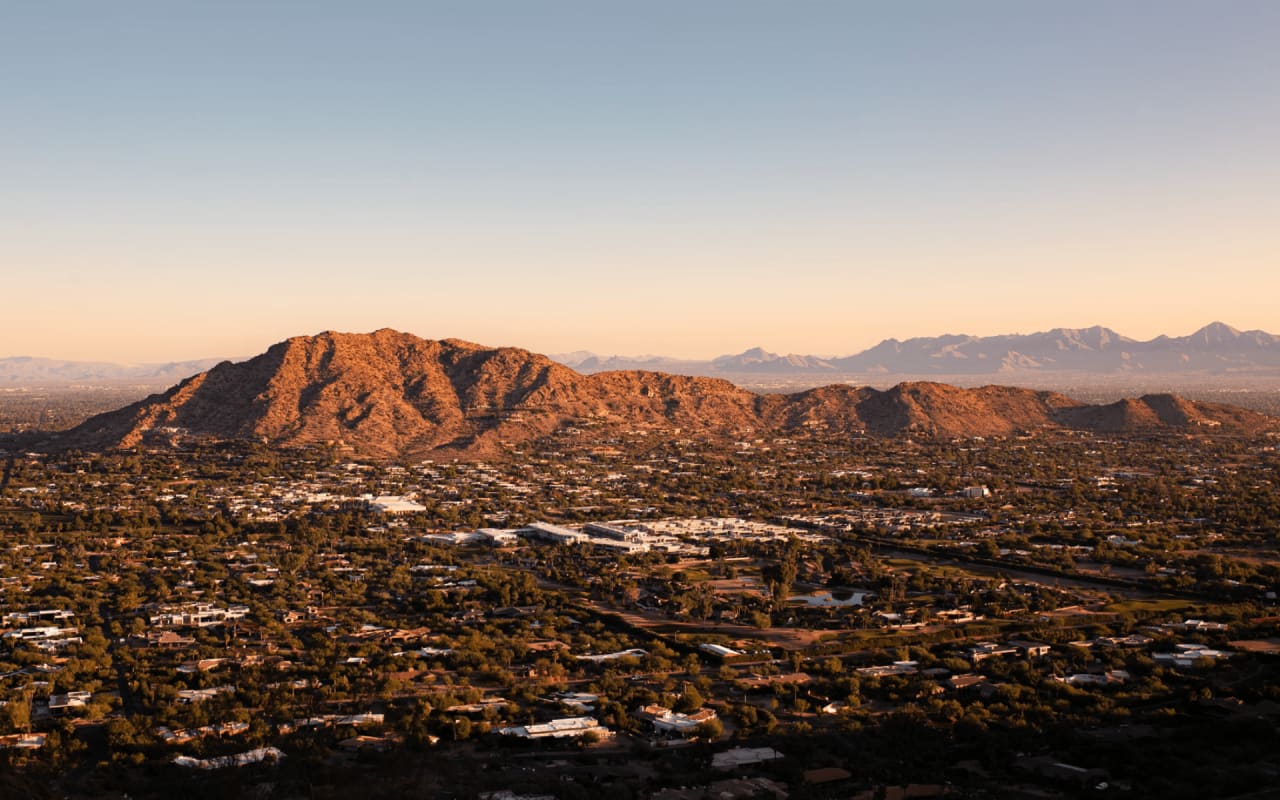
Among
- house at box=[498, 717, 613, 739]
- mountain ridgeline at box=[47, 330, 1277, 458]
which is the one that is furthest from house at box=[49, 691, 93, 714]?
mountain ridgeline at box=[47, 330, 1277, 458]

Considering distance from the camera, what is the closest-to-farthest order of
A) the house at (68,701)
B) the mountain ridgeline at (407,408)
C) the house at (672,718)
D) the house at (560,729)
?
1. the house at (560,729)
2. the house at (672,718)
3. the house at (68,701)
4. the mountain ridgeline at (407,408)

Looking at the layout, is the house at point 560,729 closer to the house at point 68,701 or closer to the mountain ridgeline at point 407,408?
the house at point 68,701

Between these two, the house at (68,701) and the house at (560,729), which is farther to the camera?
the house at (68,701)

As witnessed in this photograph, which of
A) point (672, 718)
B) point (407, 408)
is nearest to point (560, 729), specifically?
point (672, 718)

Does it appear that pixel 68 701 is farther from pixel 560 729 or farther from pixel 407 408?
pixel 407 408

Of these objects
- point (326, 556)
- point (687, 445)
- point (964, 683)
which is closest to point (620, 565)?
point (326, 556)

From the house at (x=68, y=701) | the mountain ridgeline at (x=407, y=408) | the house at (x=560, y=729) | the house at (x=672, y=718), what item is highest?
the mountain ridgeline at (x=407, y=408)

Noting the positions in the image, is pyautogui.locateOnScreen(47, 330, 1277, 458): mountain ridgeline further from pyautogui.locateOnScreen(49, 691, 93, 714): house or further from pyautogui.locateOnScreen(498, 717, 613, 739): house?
pyautogui.locateOnScreen(498, 717, 613, 739): house

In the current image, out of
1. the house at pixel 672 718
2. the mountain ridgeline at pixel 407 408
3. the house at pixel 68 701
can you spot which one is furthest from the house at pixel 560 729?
the mountain ridgeline at pixel 407 408

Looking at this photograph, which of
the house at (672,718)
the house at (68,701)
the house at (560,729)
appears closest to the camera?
the house at (560,729)
